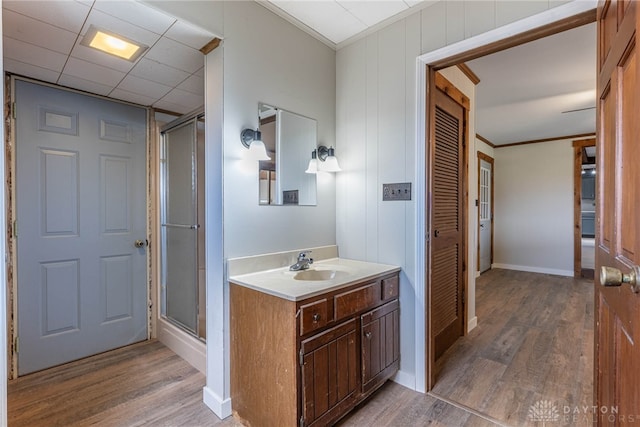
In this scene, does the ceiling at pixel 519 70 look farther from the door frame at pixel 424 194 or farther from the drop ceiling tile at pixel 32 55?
the drop ceiling tile at pixel 32 55

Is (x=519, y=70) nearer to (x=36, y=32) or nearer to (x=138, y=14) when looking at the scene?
(x=138, y=14)

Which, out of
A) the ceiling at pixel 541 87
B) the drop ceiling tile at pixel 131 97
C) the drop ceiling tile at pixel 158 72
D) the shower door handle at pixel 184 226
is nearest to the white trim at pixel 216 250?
the drop ceiling tile at pixel 158 72

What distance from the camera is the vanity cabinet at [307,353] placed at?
4.81ft

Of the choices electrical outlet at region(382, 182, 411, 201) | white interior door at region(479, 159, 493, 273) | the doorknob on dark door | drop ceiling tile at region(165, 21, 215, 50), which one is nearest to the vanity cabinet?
electrical outlet at region(382, 182, 411, 201)

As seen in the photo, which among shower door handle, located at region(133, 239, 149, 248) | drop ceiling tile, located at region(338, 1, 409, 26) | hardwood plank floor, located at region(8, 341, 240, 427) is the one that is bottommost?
hardwood plank floor, located at region(8, 341, 240, 427)

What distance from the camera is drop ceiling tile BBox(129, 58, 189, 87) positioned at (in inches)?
80.0

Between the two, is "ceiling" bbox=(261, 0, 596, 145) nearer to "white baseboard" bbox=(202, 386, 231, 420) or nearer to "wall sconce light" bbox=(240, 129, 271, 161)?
"wall sconce light" bbox=(240, 129, 271, 161)

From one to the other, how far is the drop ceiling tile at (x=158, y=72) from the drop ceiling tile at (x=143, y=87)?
7 centimetres

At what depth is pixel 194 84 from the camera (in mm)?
2355

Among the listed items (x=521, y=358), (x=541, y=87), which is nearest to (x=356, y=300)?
(x=521, y=358)

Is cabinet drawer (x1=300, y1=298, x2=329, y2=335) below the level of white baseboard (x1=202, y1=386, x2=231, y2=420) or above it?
above

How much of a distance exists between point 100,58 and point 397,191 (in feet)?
6.85

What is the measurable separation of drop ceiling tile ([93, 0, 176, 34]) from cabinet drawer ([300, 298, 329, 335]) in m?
1.62

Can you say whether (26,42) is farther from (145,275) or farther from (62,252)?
(145,275)
